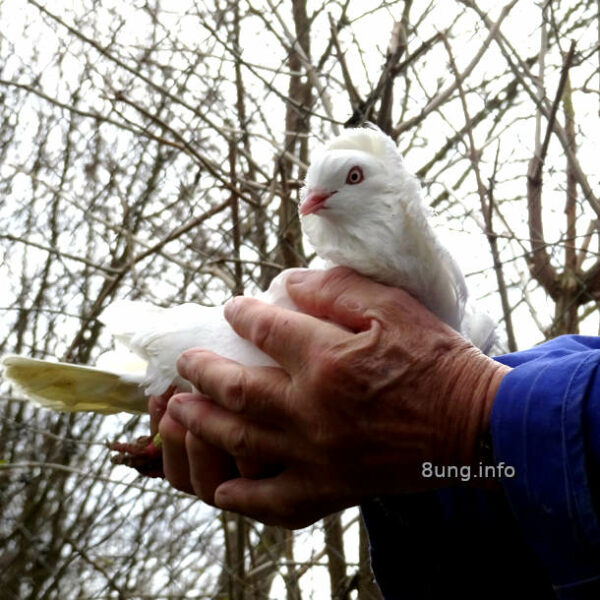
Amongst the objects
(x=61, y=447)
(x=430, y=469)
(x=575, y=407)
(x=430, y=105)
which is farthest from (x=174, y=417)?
(x=61, y=447)

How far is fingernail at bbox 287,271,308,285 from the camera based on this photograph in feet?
4.46

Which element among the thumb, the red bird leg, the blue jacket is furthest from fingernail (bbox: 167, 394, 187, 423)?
the blue jacket

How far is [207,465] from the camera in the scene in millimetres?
1274

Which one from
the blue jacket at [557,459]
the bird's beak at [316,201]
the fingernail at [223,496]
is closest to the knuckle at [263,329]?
the fingernail at [223,496]

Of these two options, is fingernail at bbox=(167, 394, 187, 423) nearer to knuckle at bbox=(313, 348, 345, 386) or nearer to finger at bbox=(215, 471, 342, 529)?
finger at bbox=(215, 471, 342, 529)

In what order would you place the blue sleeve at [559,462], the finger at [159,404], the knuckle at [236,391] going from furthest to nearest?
the finger at [159,404] < the knuckle at [236,391] < the blue sleeve at [559,462]

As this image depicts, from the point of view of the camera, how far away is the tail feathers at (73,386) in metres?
1.63

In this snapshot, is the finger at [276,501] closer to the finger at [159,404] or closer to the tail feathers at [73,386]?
the finger at [159,404]

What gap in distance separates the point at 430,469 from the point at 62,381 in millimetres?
859

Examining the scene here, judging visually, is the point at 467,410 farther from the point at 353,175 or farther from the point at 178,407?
the point at 353,175

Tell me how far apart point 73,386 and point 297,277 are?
0.56 metres

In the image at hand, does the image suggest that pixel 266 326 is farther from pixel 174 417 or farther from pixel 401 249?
pixel 401 249

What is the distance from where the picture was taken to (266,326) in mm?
1174

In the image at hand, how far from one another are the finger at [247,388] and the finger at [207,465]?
0.09m
